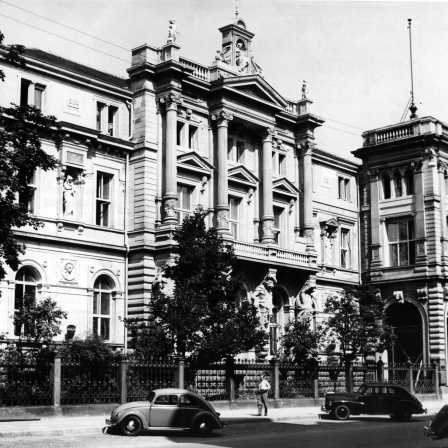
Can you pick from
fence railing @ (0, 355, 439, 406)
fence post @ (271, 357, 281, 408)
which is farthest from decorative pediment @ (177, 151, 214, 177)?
fence post @ (271, 357, 281, 408)

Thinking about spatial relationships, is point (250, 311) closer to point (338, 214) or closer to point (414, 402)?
point (414, 402)

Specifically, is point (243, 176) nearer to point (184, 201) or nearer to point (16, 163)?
point (184, 201)

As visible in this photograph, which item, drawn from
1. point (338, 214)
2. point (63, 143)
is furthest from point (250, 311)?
point (338, 214)

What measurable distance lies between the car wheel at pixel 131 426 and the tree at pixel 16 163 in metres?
5.61

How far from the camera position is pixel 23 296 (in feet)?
120

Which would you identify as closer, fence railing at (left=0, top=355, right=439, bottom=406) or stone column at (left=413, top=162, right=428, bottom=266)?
fence railing at (left=0, top=355, right=439, bottom=406)

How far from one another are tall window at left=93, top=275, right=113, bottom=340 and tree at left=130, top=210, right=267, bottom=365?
4.01m

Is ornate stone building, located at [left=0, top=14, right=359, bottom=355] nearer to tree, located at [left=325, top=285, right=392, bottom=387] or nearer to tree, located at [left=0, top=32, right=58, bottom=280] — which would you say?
tree, located at [left=325, top=285, right=392, bottom=387]

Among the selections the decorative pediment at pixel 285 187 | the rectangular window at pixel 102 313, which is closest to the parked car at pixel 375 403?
the rectangular window at pixel 102 313

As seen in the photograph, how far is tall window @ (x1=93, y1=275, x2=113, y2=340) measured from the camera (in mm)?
41656

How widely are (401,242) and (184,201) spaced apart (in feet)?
63.9

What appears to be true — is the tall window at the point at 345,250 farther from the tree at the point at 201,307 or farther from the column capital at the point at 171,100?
the tree at the point at 201,307

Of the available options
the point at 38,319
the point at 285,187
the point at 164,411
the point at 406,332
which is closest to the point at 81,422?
the point at 164,411

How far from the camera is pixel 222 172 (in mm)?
46281
